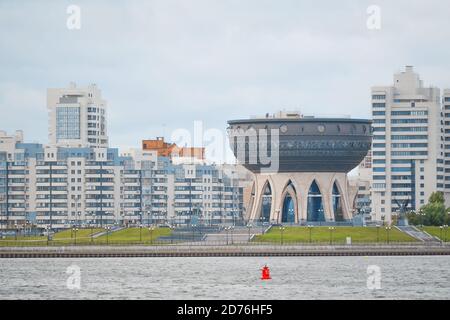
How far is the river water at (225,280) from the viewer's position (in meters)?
137

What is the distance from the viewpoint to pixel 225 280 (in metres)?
157

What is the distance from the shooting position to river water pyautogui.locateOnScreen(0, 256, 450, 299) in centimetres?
13712

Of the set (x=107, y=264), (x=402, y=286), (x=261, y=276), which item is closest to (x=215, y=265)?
(x=107, y=264)

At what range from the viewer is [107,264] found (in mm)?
193750

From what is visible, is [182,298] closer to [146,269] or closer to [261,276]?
[261,276]

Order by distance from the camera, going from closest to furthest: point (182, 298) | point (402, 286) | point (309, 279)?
point (182, 298) < point (402, 286) < point (309, 279)
